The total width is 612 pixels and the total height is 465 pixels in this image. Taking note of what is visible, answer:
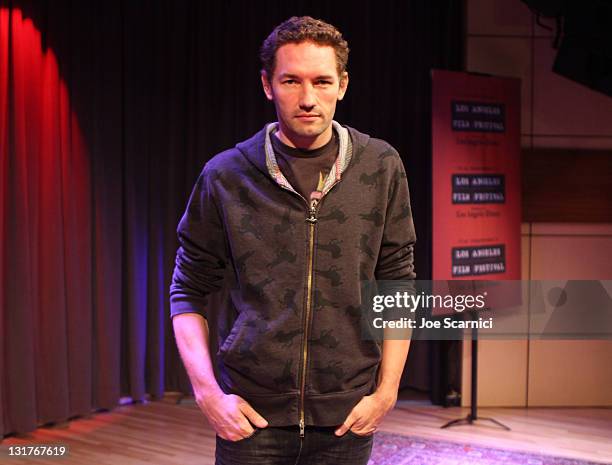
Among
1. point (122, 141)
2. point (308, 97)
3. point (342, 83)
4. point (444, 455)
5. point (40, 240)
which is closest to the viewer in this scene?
point (308, 97)

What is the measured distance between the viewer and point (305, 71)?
137 cm

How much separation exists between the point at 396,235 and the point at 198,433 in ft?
10.6

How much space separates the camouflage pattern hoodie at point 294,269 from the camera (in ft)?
4.61

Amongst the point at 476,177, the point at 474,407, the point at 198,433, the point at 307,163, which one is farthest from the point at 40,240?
the point at 307,163

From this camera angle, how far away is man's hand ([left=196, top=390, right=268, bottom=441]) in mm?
1387

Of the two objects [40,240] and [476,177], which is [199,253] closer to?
[40,240]

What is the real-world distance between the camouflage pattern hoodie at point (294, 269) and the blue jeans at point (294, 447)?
0.03m

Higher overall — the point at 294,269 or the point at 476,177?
the point at 476,177

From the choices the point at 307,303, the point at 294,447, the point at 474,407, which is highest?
the point at 307,303

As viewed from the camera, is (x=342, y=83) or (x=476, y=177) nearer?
(x=342, y=83)

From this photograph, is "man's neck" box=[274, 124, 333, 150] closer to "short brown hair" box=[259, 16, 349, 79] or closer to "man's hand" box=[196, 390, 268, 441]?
"short brown hair" box=[259, 16, 349, 79]

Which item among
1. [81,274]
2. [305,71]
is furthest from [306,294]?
[81,274]

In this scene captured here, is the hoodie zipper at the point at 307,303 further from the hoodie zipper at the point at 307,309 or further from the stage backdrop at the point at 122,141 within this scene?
the stage backdrop at the point at 122,141

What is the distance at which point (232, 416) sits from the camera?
54.6 inches
